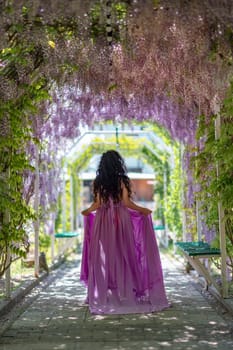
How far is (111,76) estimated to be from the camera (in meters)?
6.52

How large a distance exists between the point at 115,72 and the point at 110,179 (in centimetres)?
A: 125

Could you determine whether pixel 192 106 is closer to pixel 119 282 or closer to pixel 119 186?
pixel 119 186

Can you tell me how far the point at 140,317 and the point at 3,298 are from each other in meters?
1.36

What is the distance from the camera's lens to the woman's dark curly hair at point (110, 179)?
5.62 metres

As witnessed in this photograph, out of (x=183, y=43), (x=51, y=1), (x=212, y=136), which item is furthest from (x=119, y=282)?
(x=51, y=1)

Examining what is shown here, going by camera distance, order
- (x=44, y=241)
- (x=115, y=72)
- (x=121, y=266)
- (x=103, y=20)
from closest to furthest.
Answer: (x=103, y=20), (x=121, y=266), (x=115, y=72), (x=44, y=241)

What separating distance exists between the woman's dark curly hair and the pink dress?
0.09m

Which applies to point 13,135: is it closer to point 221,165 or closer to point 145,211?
point 145,211

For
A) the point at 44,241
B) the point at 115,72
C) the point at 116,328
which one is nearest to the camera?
the point at 116,328

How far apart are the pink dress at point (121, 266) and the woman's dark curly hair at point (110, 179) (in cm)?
9

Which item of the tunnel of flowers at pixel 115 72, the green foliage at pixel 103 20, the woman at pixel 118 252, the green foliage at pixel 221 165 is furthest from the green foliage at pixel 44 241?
the green foliage at pixel 103 20

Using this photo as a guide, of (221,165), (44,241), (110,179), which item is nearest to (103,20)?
(110,179)

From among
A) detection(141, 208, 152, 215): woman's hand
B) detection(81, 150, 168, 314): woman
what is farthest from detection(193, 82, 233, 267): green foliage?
detection(81, 150, 168, 314): woman

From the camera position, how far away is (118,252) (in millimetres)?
5594
